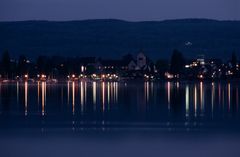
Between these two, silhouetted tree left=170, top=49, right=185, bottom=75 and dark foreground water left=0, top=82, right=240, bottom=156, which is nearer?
dark foreground water left=0, top=82, right=240, bottom=156

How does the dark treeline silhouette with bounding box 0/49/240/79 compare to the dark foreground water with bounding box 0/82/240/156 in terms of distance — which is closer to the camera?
the dark foreground water with bounding box 0/82/240/156

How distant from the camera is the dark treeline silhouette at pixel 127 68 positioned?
4215 inches

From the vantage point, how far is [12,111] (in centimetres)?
3456

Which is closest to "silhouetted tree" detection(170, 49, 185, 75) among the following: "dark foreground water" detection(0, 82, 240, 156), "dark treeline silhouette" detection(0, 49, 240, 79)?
"dark treeline silhouette" detection(0, 49, 240, 79)

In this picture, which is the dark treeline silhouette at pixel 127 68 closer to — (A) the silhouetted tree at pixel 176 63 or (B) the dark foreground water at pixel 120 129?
(A) the silhouetted tree at pixel 176 63

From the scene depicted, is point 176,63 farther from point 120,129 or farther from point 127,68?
point 120,129

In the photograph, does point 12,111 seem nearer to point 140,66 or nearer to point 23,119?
point 23,119

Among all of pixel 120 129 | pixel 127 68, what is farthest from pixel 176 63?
pixel 120 129

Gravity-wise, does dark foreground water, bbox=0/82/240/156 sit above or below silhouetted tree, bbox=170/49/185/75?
below

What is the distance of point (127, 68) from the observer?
388 feet

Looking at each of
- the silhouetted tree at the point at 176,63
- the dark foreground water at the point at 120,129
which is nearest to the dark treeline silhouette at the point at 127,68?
the silhouetted tree at the point at 176,63

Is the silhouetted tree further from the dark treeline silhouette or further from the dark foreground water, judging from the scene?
the dark foreground water

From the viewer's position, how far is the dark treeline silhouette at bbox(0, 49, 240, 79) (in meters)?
107

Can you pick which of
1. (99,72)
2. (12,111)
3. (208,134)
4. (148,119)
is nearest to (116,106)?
(12,111)
